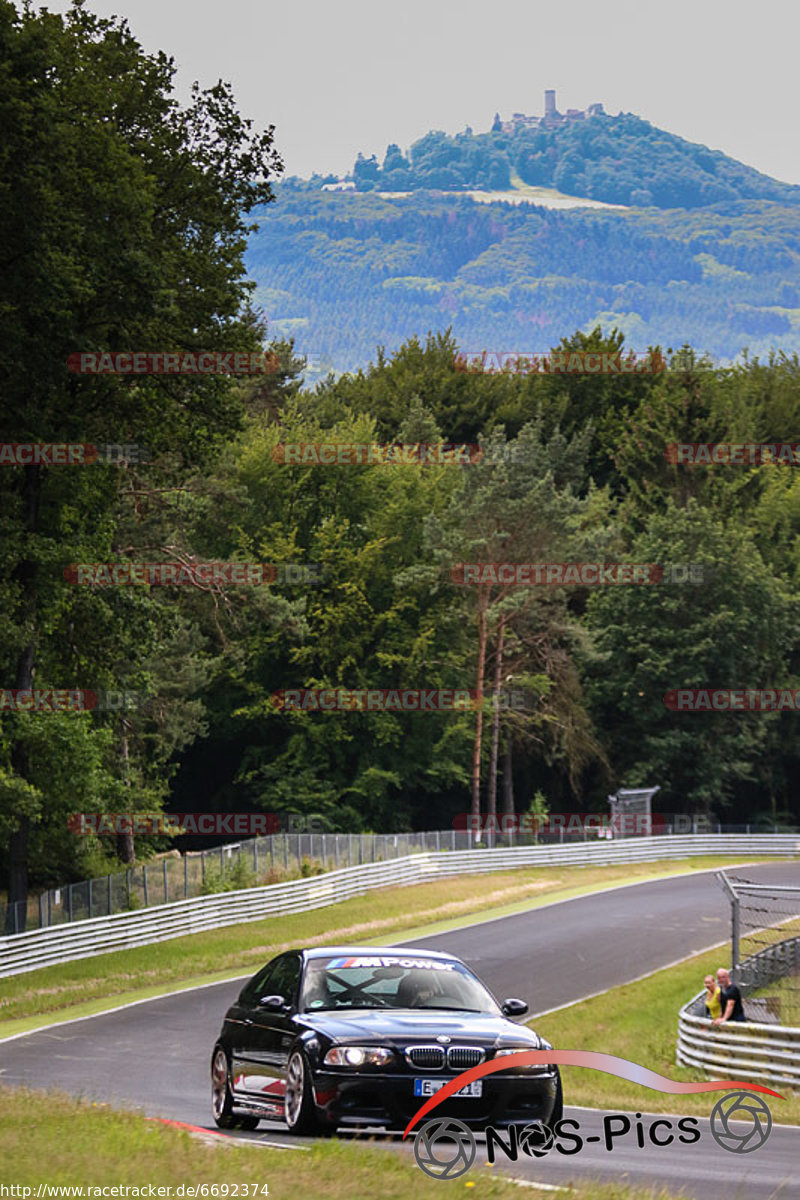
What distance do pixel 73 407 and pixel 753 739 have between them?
4768 cm

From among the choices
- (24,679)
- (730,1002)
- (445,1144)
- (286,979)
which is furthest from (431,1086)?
(24,679)

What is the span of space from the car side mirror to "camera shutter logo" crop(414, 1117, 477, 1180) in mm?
1696

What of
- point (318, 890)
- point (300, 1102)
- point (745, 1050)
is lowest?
point (318, 890)

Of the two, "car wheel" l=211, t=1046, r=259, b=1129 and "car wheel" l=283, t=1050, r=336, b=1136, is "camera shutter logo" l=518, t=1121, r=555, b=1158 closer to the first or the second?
"car wheel" l=283, t=1050, r=336, b=1136

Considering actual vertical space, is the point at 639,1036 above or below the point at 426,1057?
below

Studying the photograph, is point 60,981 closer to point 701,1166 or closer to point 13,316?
point 13,316

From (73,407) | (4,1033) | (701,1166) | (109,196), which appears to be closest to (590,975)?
(4,1033)

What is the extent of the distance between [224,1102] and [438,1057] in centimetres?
263

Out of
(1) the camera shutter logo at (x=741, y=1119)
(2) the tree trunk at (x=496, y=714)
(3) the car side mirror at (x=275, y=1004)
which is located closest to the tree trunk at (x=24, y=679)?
(1) the camera shutter logo at (x=741, y=1119)

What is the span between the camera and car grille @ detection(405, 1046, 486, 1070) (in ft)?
35.4

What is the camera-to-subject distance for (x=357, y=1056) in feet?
35.6

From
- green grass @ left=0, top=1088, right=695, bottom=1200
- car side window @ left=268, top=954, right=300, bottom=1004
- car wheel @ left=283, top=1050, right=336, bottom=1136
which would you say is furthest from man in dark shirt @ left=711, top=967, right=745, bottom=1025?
green grass @ left=0, top=1088, right=695, bottom=1200

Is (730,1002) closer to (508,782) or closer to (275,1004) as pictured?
(275,1004)

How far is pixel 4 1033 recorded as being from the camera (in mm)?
24016
